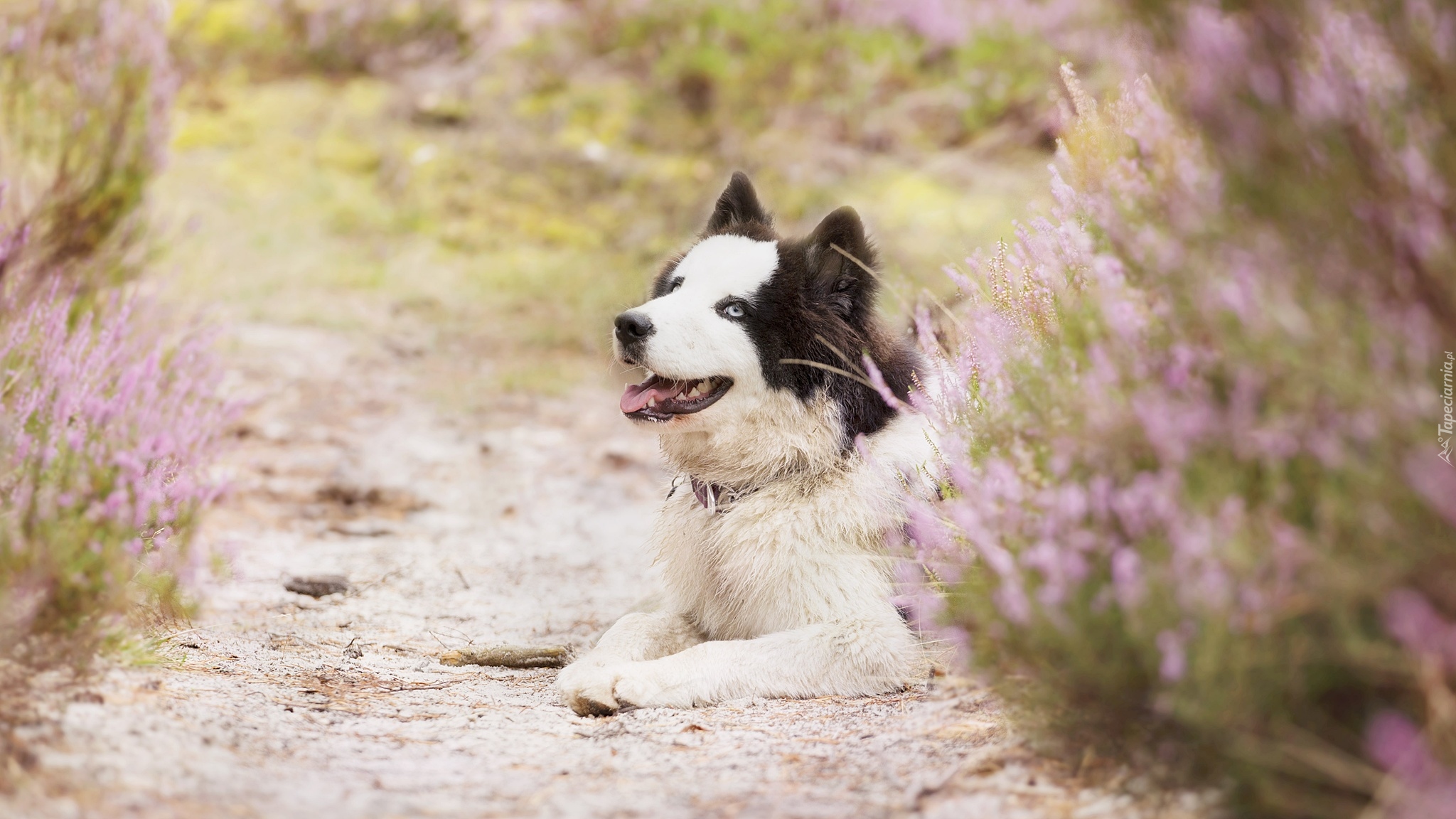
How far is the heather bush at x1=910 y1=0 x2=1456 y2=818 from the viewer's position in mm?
1603

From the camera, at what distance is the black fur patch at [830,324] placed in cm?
373

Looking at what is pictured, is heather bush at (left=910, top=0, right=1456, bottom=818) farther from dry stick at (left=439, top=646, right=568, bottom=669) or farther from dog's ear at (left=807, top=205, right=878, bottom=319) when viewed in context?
dry stick at (left=439, top=646, right=568, bottom=669)

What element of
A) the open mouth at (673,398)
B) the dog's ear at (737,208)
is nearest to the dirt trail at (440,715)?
the open mouth at (673,398)

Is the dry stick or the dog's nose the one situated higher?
the dog's nose

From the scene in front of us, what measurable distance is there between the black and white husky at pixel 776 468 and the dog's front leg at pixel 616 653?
0.01m

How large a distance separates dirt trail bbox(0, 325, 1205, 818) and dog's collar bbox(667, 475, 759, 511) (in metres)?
0.80

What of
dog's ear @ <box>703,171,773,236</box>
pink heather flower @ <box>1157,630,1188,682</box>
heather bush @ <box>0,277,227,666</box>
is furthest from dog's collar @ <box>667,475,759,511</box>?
pink heather flower @ <box>1157,630,1188,682</box>

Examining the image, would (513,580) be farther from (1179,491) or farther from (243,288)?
(243,288)

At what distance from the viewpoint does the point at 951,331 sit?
4.26 meters

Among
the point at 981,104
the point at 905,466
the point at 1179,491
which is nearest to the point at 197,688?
the point at 905,466

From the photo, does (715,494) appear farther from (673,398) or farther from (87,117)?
(87,117)

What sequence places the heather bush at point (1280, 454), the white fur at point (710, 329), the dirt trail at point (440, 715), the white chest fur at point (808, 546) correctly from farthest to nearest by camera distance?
1. the white fur at point (710, 329)
2. the white chest fur at point (808, 546)
3. the dirt trail at point (440, 715)
4. the heather bush at point (1280, 454)

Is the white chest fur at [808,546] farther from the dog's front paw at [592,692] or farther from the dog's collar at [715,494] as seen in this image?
the dog's front paw at [592,692]

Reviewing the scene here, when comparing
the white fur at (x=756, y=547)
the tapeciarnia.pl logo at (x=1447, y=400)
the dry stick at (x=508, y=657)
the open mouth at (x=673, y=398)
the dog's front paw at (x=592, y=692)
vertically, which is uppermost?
the tapeciarnia.pl logo at (x=1447, y=400)
